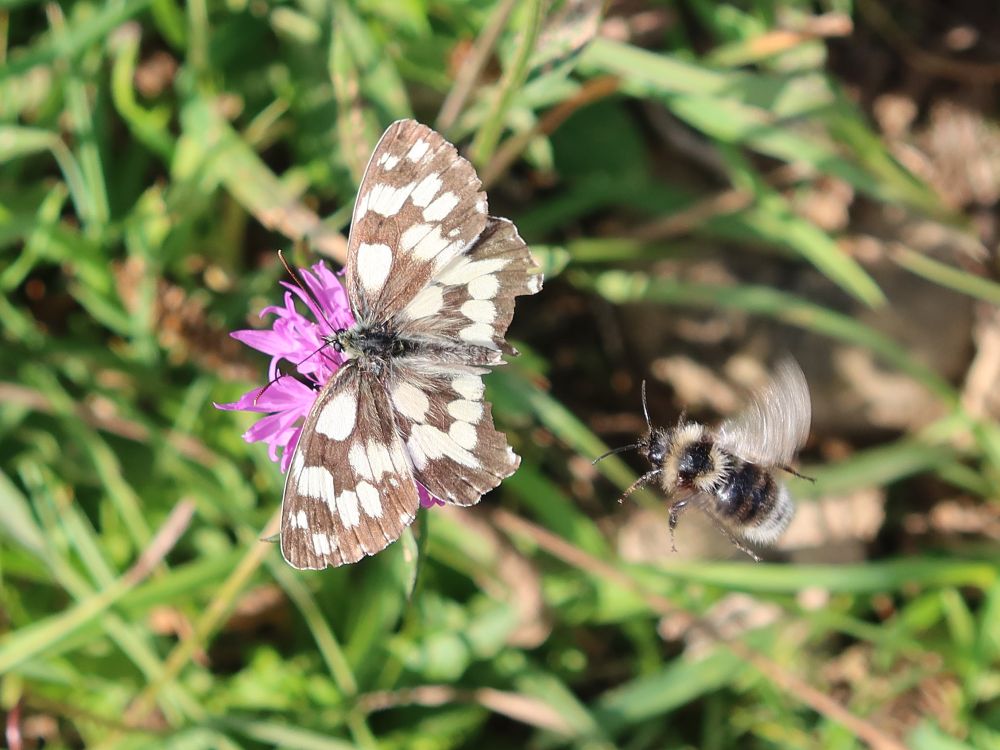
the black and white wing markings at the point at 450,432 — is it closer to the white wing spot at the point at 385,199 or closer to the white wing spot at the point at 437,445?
the white wing spot at the point at 437,445

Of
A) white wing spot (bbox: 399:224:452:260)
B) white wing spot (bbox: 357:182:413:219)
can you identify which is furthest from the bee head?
white wing spot (bbox: 357:182:413:219)

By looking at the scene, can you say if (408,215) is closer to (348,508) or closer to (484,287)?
(484,287)

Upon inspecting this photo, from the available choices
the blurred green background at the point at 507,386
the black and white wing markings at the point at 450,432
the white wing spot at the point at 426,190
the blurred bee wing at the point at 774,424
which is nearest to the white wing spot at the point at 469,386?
the black and white wing markings at the point at 450,432

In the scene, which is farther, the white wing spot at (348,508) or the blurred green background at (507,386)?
the blurred green background at (507,386)

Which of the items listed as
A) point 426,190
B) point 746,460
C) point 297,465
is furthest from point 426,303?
point 746,460

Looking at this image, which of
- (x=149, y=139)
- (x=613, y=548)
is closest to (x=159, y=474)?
(x=149, y=139)

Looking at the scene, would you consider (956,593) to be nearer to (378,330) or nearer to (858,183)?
(858,183)
